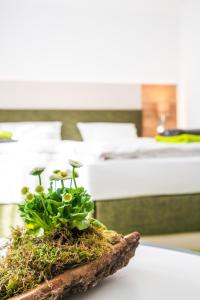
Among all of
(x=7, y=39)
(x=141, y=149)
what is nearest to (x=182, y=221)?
(x=141, y=149)

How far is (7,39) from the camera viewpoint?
14.4 feet

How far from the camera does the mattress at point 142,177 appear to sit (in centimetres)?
205

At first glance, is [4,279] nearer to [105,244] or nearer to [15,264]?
[15,264]

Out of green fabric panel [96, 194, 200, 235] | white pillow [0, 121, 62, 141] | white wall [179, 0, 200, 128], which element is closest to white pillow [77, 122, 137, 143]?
white pillow [0, 121, 62, 141]

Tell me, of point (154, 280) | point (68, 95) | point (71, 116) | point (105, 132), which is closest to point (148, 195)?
point (154, 280)

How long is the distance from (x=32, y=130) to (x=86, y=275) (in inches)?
132

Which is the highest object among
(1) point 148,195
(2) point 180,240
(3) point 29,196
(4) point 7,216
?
(3) point 29,196

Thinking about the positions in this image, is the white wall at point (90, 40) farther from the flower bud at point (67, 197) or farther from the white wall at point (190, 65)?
the flower bud at point (67, 197)

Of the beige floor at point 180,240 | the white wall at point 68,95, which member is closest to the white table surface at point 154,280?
the beige floor at point 180,240

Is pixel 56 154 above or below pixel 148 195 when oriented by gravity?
above

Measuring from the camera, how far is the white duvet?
2.21 m

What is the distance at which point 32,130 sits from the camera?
13.0 feet

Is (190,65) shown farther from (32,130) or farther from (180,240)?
(180,240)

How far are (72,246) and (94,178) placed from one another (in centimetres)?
133
